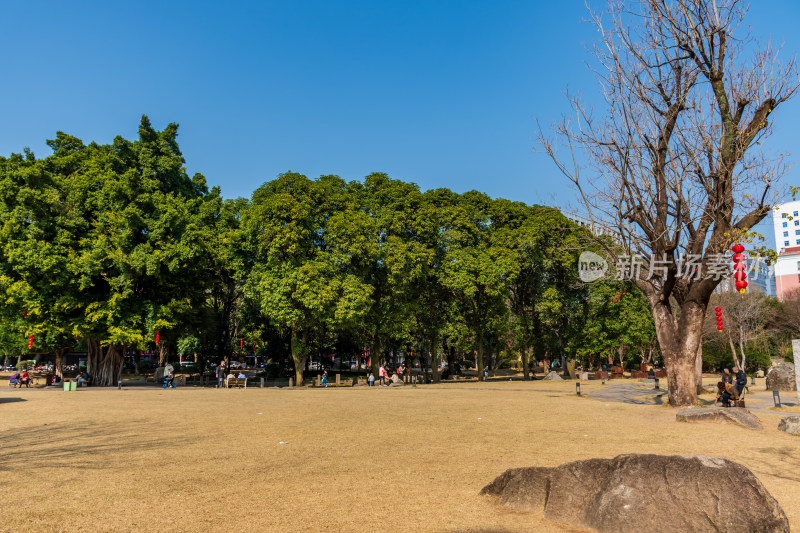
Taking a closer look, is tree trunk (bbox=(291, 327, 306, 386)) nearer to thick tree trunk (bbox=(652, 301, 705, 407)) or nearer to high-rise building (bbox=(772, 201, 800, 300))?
thick tree trunk (bbox=(652, 301, 705, 407))

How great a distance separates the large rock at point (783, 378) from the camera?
101 ft

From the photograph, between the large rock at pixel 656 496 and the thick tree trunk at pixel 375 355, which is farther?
the thick tree trunk at pixel 375 355

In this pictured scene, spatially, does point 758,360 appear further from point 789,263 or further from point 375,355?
point 789,263

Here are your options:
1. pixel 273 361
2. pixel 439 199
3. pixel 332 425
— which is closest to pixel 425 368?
pixel 439 199

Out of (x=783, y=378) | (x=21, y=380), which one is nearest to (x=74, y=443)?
(x=21, y=380)

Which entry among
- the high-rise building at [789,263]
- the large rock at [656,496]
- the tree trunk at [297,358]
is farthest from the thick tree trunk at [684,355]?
the high-rise building at [789,263]

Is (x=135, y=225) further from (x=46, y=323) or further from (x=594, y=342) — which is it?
(x=594, y=342)

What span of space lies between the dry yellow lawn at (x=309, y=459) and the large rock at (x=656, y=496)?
0.47 meters

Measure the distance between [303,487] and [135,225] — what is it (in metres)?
30.1

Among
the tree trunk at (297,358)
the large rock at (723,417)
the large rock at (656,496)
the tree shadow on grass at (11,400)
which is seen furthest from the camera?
the tree trunk at (297,358)

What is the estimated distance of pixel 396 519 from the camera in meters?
6.92

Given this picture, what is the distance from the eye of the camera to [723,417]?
52.0 ft

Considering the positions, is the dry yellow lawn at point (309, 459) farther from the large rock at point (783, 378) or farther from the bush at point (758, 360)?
the bush at point (758, 360)

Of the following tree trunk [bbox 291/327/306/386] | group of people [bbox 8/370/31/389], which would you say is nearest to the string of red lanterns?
tree trunk [bbox 291/327/306/386]
